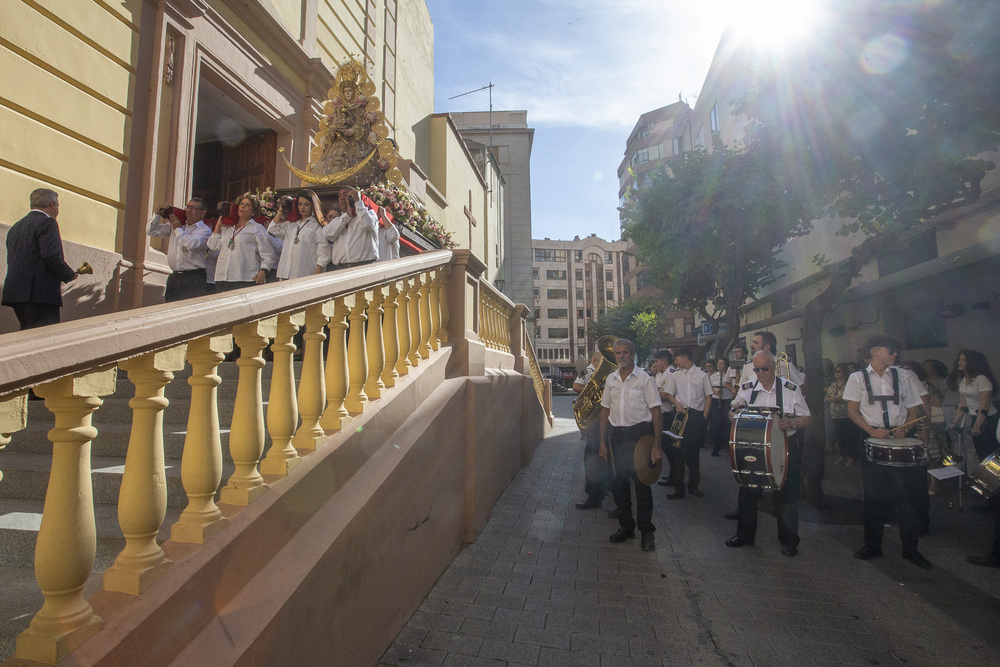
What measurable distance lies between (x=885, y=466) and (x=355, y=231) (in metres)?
5.24

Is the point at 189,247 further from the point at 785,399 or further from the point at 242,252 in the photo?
the point at 785,399

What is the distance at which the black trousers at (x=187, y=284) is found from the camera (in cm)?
586

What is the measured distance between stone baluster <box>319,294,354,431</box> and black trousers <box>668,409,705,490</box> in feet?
17.1

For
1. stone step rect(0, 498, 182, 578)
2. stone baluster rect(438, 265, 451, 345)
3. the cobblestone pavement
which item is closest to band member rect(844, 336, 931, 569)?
the cobblestone pavement

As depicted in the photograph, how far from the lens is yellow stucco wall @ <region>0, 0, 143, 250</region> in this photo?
17.5 feet

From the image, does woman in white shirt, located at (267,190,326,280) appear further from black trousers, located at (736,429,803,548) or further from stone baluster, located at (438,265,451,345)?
black trousers, located at (736,429,803,548)

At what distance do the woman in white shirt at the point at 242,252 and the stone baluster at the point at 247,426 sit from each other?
365 cm

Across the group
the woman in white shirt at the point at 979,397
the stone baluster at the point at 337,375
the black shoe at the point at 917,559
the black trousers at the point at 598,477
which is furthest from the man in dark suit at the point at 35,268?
the woman in white shirt at the point at 979,397

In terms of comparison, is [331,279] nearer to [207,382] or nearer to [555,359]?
[207,382]

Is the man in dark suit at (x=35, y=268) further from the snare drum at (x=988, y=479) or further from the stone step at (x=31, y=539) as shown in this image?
the snare drum at (x=988, y=479)

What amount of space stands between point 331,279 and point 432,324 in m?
1.76

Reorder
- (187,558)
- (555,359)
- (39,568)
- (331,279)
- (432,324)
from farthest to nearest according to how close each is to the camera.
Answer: (555,359) < (432,324) < (331,279) < (187,558) < (39,568)

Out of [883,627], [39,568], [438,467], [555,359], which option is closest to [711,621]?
[883,627]

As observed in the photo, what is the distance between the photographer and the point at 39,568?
1503 mm
